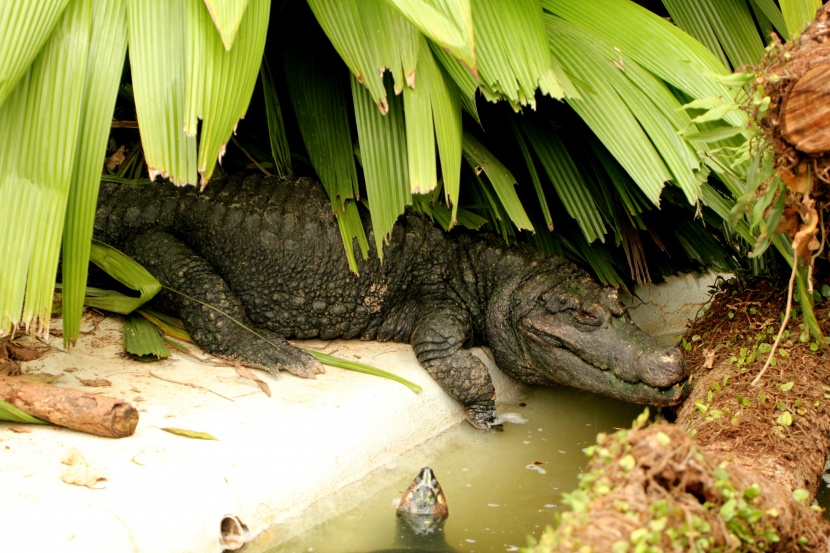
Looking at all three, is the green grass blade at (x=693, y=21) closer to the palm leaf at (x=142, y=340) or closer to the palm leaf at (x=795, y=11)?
the palm leaf at (x=795, y=11)

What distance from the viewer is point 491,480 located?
338 cm

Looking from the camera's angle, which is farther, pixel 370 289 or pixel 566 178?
pixel 370 289

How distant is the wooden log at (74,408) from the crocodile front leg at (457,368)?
5.05 ft

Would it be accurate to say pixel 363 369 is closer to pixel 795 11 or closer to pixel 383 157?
pixel 383 157

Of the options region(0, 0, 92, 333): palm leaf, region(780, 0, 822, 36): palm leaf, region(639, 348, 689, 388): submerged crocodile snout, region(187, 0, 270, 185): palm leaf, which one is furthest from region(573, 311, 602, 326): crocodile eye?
region(0, 0, 92, 333): palm leaf

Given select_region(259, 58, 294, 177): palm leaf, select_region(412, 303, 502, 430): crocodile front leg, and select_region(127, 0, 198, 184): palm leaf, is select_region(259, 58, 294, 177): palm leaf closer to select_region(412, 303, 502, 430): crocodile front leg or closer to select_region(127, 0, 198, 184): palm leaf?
select_region(412, 303, 502, 430): crocodile front leg

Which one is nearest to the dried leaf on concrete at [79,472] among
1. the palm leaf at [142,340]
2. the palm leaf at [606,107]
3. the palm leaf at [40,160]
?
the palm leaf at [40,160]

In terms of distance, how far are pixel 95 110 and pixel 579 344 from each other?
2382mm

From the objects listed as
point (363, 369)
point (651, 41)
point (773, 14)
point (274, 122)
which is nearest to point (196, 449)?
point (363, 369)

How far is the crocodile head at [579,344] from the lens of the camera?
361cm

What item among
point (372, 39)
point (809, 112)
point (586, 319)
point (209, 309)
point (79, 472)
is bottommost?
point (79, 472)

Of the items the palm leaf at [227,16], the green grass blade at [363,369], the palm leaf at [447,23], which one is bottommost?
the green grass blade at [363,369]

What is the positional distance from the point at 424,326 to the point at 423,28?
187cm

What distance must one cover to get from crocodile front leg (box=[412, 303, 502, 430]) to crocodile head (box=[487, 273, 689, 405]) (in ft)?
0.86
